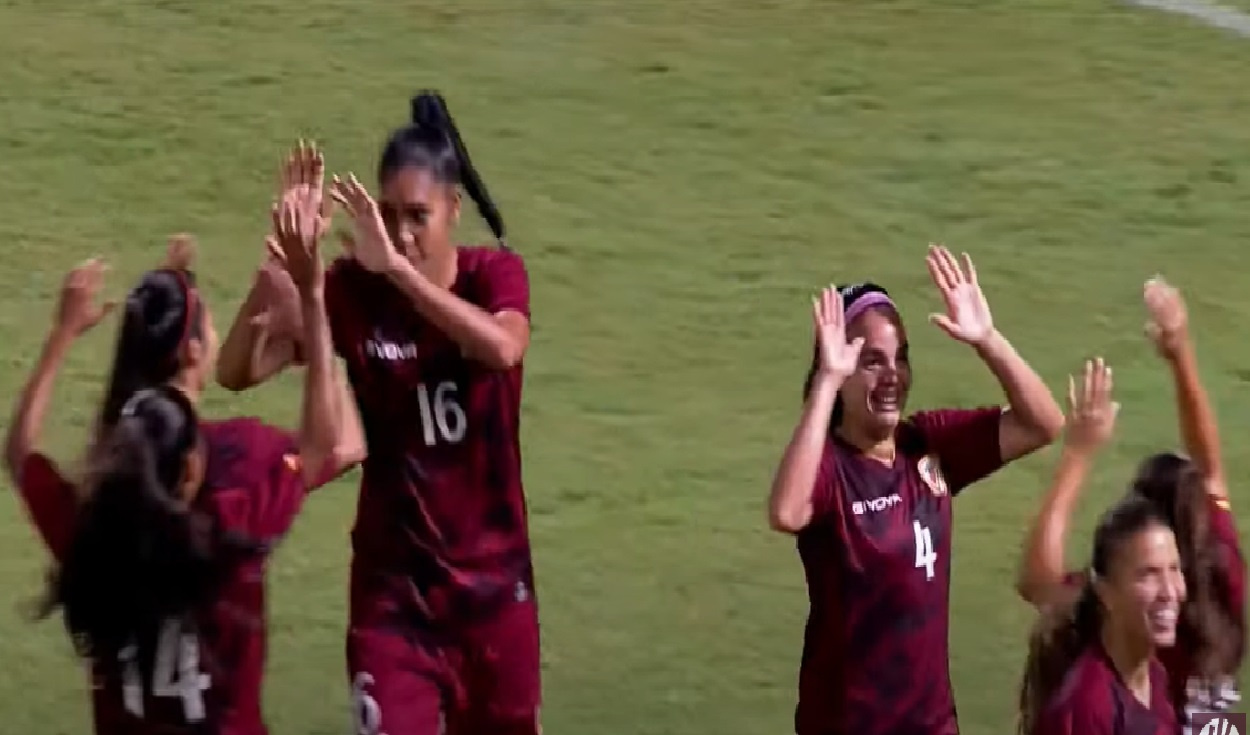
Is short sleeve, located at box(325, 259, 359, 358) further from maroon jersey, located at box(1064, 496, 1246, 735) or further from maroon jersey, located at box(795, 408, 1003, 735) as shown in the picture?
maroon jersey, located at box(1064, 496, 1246, 735)

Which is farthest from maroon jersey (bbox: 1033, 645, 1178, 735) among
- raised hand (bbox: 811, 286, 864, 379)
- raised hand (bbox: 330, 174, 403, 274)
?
raised hand (bbox: 330, 174, 403, 274)

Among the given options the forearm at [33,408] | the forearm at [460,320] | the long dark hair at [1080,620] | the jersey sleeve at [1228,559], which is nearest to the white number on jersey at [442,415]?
the forearm at [460,320]

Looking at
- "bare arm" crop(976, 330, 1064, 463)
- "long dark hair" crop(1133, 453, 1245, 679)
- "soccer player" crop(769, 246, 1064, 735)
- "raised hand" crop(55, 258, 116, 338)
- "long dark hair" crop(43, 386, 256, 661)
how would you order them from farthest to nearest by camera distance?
"bare arm" crop(976, 330, 1064, 463), "soccer player" crop(769, 246, 1064, 735), "raised hand" crop(55, 258, 116, 338), "long dark hair" crop(1133, 453, 1245, 679), "long dark hair" crop(43, 386, 256, 661)

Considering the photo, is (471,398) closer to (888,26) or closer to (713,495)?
(713,495)

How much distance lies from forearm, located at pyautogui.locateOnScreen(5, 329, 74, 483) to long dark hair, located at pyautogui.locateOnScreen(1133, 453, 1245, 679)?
2.12 m

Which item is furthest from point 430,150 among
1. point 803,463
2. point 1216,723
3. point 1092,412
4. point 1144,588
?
point 1216,723

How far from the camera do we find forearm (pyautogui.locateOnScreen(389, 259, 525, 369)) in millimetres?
4672

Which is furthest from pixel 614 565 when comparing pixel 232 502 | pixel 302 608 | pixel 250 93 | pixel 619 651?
pixel 250 93

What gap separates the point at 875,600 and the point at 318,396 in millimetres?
1189

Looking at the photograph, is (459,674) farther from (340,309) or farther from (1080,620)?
(1080,620)

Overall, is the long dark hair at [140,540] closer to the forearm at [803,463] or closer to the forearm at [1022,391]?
the forearm at [803,463]

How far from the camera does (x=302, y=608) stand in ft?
21.6

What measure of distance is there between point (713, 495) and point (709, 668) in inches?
38.8

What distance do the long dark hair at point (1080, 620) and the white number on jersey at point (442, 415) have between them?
1345 millimetres
